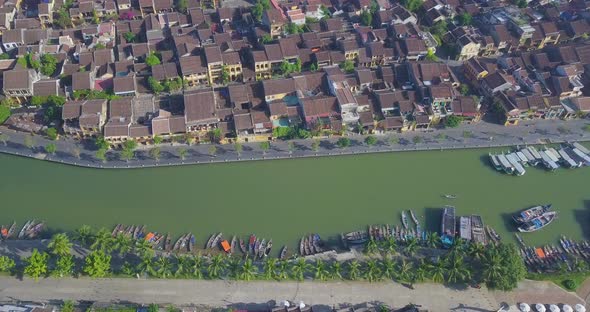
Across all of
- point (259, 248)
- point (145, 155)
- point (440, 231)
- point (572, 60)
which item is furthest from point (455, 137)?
point (145, 155)

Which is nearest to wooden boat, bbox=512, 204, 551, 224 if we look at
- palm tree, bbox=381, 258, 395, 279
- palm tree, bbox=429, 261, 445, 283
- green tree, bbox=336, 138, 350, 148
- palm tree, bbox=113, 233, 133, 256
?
palm tree, bbox=429, 261, 445, 283

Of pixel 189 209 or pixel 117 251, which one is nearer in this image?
pixel 117 251

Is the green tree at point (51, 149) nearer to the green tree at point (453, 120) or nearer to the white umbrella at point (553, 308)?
the green tree at point (453, 120)

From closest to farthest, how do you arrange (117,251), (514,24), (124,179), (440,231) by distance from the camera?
(117,251)
(440,231)
(124,179)
(514,24)

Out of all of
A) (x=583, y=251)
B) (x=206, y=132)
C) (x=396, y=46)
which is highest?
(x=396, y=46)

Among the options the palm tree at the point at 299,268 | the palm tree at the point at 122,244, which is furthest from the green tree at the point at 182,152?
the palm tree at the point at 299,268

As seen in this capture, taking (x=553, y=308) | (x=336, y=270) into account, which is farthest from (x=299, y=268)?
(x=553, y=308)

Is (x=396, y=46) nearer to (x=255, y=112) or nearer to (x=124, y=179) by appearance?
(x=255, y=112)
